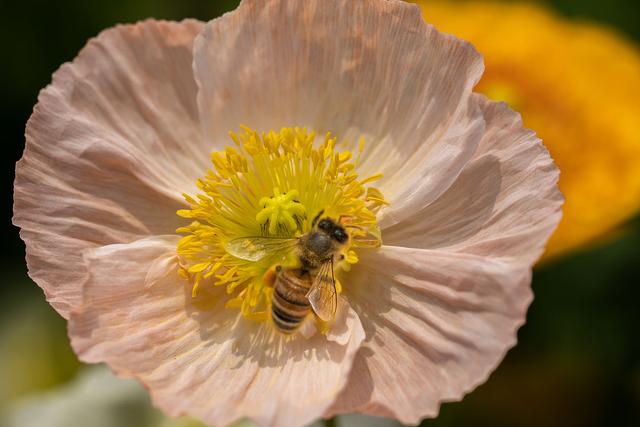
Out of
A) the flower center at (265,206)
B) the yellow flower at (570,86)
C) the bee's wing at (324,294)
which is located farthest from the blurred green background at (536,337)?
the bee's wing at (324,294)

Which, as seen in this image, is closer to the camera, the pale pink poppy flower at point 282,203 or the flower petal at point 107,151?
the pale pink poppy flower at point 282,203

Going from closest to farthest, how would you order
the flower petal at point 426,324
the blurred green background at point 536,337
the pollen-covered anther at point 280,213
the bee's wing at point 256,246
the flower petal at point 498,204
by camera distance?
the flower petal at point 426,324 < the flower petal at point 498,204 < the bee's wing at point 256,246 < the pollen-covered anther at point 280,213 < the blurred green background at point 536,337

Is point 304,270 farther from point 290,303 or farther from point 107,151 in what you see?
point 107,151

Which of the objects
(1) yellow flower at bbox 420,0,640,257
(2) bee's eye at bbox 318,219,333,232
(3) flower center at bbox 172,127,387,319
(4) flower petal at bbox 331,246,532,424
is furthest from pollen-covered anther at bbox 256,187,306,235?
(1) yellow flower at bbox 420,0,640,257

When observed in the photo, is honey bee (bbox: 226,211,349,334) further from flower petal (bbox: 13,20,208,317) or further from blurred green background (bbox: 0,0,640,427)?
blurred green background (bbox: 0,0,640,427)

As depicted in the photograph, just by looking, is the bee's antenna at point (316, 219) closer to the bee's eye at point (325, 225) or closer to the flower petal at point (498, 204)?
the bee's eye at point (325, 225)

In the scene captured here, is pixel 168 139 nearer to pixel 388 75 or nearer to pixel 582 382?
pixel 388 75
